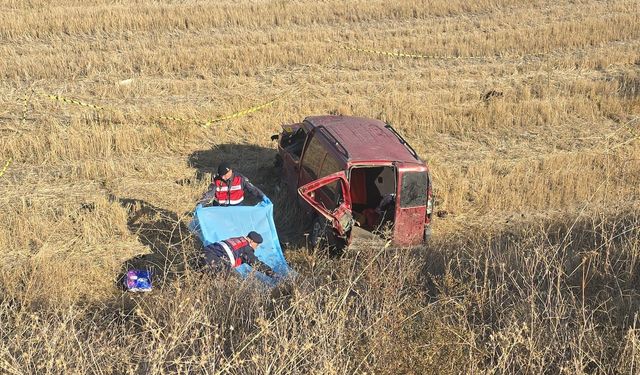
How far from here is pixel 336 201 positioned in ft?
30.6

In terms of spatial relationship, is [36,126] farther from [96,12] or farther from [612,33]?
[612,33]

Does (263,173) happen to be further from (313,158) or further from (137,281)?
→ (137,281)

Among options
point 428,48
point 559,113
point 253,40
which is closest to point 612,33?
point 428,48

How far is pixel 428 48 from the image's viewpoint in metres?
19.0

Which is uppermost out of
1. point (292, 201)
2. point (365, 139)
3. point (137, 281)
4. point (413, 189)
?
point (365, 139)

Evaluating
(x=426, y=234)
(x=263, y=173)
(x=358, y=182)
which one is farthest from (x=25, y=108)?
(x=426, y=234)

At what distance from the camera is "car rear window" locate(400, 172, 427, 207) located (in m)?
9.09

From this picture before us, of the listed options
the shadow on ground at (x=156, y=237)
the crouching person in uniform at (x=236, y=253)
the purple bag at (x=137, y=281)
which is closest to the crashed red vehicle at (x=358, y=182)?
the crouching person in uniform at (x=236, y=253)

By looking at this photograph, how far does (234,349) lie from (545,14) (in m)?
19.5

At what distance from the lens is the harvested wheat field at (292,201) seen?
5.18 metres

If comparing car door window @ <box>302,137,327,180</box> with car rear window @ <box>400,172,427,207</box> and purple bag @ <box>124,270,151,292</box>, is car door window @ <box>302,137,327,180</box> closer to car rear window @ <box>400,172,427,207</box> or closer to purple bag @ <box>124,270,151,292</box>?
car rear window @ <box>400,172,427,207</box>

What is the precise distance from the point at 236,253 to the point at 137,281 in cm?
113

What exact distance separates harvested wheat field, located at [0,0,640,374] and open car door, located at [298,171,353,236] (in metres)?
0.67

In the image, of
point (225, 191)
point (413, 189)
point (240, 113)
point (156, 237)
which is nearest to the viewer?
point (413, 189)
